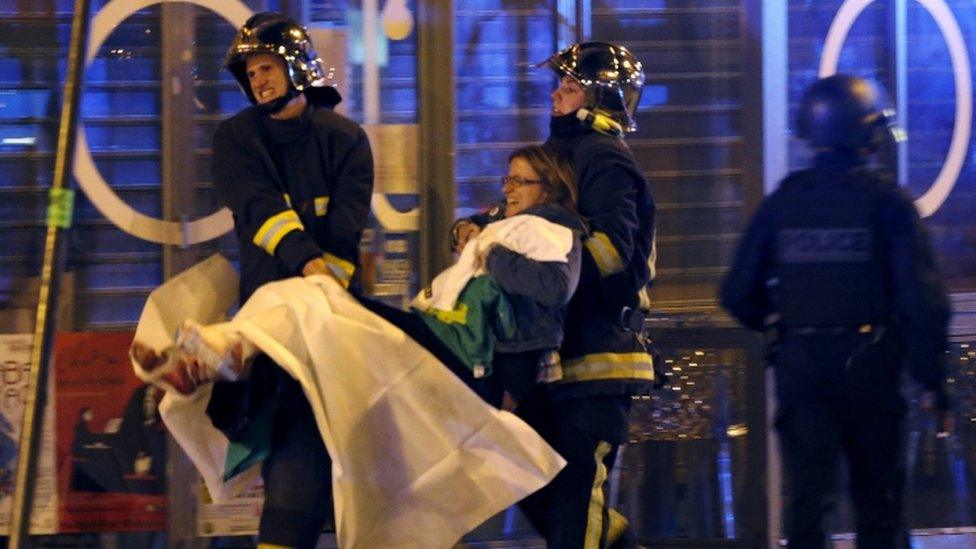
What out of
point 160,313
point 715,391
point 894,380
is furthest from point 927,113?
point 160,313

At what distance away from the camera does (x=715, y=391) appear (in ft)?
21.0

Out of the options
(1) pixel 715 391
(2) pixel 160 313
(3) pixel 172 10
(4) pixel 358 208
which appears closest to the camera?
(2) pixel 160 313

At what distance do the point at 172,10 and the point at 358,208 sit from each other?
147cm

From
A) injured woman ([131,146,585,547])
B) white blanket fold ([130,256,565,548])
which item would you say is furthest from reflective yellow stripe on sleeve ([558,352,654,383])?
white blanket fold ([130,256,565,548])

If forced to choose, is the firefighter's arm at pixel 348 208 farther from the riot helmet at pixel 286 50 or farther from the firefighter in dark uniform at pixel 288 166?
the riot helmet at pixel 286 50

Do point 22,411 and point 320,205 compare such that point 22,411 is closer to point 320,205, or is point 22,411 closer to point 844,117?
point 320,205

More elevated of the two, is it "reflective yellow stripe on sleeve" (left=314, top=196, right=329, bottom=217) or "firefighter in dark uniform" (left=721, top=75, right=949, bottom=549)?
"reflective yellow stripe on sleeve" (left=314, top=196, right=329, bottom=217)

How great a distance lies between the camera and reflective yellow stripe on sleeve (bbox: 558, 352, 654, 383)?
500 cm

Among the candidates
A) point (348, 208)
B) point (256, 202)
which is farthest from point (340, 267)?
point (256, 202)

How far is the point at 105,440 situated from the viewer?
5.95m

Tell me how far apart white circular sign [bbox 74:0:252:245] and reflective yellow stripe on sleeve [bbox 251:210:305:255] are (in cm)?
121

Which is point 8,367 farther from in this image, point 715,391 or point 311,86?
point 715,391

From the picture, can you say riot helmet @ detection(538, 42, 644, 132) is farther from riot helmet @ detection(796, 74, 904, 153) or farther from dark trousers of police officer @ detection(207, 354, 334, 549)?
dark trousers of police officer @ detection(207, 354, 334, 549)

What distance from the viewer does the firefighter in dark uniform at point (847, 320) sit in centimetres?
487
